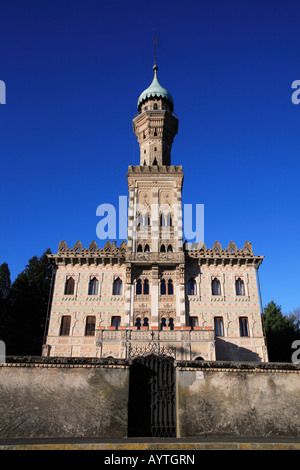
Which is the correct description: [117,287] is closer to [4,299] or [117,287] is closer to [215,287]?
[215,287]

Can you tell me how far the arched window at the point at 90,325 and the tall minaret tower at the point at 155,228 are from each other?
11.5 feet

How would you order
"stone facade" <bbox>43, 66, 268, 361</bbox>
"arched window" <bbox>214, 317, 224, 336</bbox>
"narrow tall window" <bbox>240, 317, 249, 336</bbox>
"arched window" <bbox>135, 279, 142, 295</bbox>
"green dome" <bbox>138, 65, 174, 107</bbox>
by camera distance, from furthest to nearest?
"green dome" <bbox>138, 65, 174, 107</bbox> → "arched window" <bbox>135, 279, 142, 295</bbox> → "narrow tall window" <bbox>240, 317, 249, 336</bbox> → "arched window" <bbox>214, 317, 224, 336</bbox> → "stone facade" <bbox>43, 66, 268, 361</bbox>

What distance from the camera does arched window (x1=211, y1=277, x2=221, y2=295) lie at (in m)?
31.9

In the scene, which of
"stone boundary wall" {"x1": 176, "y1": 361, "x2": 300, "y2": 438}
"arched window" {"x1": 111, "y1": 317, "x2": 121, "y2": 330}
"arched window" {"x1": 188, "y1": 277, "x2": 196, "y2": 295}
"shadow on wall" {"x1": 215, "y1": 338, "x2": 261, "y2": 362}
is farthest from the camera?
"arched window" {"x1": 188, "y1": 277, "x2": 196, "y2": 295}

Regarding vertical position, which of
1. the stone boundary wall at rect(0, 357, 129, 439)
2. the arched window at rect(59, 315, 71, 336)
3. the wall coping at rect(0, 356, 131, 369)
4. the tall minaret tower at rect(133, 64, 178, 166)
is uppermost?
the tall minaret tower at rect(133, 64, 178, 166)

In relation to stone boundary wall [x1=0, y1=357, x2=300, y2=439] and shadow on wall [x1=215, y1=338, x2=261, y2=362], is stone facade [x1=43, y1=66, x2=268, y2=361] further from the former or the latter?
stone boundary wall [x1=0, y1=357, x2=300, y2=439]

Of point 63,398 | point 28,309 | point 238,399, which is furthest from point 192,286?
point 63,398

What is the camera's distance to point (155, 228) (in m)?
33.1

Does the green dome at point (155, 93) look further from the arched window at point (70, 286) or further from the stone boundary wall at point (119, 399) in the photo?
the stone boundary wall at point (119, 399)

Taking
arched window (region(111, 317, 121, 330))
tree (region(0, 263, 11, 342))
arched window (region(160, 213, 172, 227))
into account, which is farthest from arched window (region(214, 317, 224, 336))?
tree (region(0, 263, 11, 342))

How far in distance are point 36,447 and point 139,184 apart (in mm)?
30134

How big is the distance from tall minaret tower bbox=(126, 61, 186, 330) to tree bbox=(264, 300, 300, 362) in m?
15.7

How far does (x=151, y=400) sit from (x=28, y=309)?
98.0 ft

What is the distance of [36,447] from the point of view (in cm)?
700
